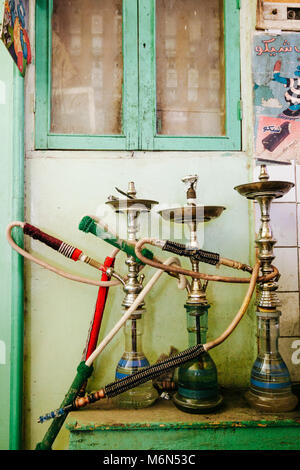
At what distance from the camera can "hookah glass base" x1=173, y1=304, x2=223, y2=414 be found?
1063 mm

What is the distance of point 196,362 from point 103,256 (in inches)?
23.2

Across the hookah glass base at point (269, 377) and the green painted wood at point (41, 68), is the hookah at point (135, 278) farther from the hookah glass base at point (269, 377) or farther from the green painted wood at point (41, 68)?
the green painted wood at point (41, 68)

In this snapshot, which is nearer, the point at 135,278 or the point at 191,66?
the point at 135,278

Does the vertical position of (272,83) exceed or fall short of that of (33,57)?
it falls short

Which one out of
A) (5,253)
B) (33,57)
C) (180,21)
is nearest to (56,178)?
(5,253)

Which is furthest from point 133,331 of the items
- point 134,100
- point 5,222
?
point 134,100

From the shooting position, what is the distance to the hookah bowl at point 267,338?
1.08 meters

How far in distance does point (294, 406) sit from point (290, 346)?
13.1 inches

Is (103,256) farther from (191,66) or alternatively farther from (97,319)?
(191,66)

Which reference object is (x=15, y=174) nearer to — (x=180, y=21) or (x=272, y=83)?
(x=180, y=21)

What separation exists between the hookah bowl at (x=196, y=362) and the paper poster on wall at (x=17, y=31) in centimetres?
83

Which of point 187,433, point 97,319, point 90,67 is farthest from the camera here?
point 90,67

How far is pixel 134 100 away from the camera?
55.5 inches
